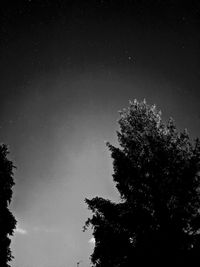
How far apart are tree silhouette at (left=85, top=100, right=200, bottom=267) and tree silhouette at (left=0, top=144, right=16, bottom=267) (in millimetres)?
7584

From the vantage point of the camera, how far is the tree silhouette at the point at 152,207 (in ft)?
38.2

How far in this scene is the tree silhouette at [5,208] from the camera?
1800 cm

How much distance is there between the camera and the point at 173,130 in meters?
14.9

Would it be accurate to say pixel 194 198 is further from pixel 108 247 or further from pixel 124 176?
pixel 108 247

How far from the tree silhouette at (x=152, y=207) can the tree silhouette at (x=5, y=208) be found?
758cm

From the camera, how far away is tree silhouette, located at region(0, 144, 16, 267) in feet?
59.1

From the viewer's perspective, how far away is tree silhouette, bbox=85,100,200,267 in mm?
11633

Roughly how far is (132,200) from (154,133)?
Result: 375cm

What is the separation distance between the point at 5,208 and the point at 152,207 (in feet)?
35.7

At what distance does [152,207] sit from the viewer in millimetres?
12641

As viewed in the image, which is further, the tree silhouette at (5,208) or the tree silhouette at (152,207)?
the tree silhouette at (5,208)

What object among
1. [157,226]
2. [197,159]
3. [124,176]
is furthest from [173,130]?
[157,226]

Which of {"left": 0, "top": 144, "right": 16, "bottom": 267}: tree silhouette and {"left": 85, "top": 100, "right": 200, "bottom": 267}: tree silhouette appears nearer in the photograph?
{"left": 85, "top": 100, "right": 200, "bottom": 267}: tree silhouette

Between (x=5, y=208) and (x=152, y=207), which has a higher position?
(x=5, y=208)
